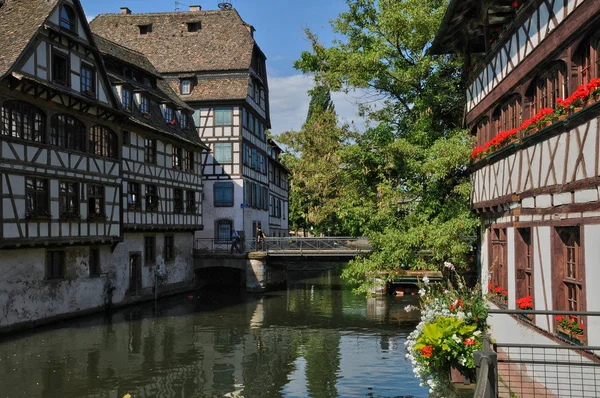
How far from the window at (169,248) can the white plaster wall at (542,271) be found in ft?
83.3

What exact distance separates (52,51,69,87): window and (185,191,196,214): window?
13.3m

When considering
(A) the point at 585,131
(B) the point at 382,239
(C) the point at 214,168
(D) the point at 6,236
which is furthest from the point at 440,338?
(C) the point at 214,168

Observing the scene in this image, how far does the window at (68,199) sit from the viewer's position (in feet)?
77.1

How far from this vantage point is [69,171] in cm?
2397

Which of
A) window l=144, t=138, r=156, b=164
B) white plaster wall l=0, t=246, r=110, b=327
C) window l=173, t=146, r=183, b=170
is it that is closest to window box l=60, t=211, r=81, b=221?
white plaster wall l=0, t=246, r=110, b=327

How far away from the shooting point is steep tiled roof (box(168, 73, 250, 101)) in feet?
132

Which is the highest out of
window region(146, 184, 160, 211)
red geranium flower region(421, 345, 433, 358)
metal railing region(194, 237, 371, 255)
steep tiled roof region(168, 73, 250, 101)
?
steep tiled roof region(168, 73, 250, 101)

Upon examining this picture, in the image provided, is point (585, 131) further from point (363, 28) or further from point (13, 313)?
point (13, 313)

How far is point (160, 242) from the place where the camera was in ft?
109

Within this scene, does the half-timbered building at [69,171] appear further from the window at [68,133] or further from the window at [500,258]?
the window at [500,258]

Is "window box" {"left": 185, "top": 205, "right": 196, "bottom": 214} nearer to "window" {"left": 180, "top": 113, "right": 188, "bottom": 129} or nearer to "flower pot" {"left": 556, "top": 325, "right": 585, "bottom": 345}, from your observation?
"window" {"left": 180, "top": 113, "right": 188, "bottom": 129}

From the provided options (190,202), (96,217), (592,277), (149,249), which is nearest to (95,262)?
(96,217)

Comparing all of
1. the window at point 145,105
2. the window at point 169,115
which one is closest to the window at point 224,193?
the window at point 169,115

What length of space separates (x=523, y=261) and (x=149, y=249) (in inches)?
910
